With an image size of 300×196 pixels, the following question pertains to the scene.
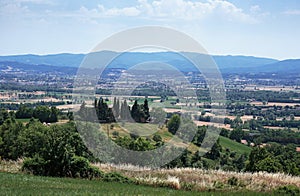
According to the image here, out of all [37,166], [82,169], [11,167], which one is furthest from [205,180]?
[11,167]

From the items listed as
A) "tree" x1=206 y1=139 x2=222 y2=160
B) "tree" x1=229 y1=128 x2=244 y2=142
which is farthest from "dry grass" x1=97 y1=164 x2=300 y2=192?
"tree" x1=229 y1=128 x2=244 y2=142

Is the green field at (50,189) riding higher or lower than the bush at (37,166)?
higher

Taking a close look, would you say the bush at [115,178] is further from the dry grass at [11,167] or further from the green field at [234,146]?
the green field at [234,146]

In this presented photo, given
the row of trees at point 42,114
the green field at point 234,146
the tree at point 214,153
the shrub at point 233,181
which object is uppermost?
the shrub at point 233,181

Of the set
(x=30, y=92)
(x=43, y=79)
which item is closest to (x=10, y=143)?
(x=30, y=92)

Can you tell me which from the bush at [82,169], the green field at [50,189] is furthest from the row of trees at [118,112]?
the green field at [50,189]

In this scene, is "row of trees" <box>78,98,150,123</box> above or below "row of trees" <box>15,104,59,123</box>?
above

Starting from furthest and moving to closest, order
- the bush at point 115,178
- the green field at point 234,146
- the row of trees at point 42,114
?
the row of trees at point 42,114, the green field at point 234,146, the bush at point 115,178

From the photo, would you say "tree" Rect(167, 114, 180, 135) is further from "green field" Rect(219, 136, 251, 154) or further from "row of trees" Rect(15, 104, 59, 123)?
"row of trees" Rect(15, 104, 59, 123)

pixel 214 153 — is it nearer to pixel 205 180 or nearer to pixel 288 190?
pixel 205 180
